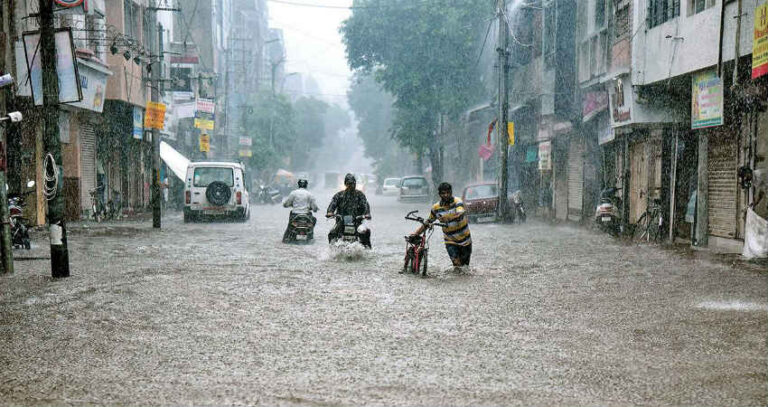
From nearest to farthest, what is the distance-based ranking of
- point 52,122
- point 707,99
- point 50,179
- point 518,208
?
1. point 50,179
2. point 52,122
3. point 707,99
4. point 518,208

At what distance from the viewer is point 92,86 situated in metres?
23.7

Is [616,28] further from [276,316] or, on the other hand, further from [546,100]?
[276,316]

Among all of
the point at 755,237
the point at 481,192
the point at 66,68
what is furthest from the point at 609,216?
the point at 66,68

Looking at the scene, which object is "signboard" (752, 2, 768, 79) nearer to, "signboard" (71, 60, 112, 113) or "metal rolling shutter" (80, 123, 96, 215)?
"signboard" (71, 60, 112, 113)

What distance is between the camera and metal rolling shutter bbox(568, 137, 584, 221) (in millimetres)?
27653

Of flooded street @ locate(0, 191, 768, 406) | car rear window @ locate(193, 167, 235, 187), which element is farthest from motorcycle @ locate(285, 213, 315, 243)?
car rear window @ locate(193, 167, 235, 187)

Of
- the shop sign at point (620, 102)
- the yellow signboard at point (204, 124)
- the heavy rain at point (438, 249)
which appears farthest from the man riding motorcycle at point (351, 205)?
the yellow signboard at point (204, 124)

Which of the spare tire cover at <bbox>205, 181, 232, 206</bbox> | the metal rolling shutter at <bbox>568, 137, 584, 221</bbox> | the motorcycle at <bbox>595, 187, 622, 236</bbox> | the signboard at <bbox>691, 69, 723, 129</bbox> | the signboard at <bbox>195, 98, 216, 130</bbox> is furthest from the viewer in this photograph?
the signboard at <bbox>195, 98, 216, 130</bbox>

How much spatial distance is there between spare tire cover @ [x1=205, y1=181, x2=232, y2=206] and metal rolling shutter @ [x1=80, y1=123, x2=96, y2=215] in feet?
14.5

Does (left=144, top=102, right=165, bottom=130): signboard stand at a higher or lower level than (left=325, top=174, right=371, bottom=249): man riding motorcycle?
higher

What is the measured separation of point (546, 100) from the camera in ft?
96.5

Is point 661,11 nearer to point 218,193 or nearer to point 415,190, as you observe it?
point 218,193

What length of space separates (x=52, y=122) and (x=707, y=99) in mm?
11398

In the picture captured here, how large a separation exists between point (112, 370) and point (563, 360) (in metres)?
3.37
